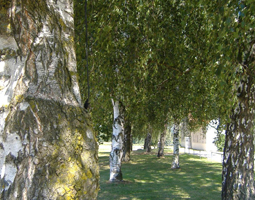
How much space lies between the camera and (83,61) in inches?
201

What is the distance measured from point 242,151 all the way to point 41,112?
5340 millimetres

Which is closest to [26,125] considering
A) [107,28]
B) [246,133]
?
[107,28]

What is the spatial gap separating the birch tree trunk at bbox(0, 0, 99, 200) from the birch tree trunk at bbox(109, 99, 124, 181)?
10.3 m

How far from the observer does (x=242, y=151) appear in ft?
20.9

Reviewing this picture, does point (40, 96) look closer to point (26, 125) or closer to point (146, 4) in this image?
point (26, 125)

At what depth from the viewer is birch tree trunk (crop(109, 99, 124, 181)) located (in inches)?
496

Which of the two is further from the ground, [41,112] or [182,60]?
[182,60]

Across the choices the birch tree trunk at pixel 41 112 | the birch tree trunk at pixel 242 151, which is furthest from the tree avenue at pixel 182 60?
the birch tree trunk at pixel 41 112

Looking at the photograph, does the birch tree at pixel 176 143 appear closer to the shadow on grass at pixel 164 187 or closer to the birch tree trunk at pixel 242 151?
the shadow on grass at pixel 164 187

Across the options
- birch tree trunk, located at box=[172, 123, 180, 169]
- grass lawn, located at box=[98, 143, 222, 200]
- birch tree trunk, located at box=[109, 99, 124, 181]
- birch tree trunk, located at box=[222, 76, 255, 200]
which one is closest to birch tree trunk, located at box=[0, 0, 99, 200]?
birch tree trunk, located at box=[222, 76, 255, 200]

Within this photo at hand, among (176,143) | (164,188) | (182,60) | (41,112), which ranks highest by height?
(182,60)

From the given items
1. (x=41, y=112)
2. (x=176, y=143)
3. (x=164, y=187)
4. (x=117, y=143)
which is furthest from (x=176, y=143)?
(x=41, y=112)

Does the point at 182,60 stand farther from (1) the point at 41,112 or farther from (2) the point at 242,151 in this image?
(1) the point at 41,112

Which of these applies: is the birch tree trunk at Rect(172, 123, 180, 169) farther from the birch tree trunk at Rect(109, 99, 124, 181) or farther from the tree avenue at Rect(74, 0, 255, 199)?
the tree avenue at Rect(74, 0, 255, 199)
